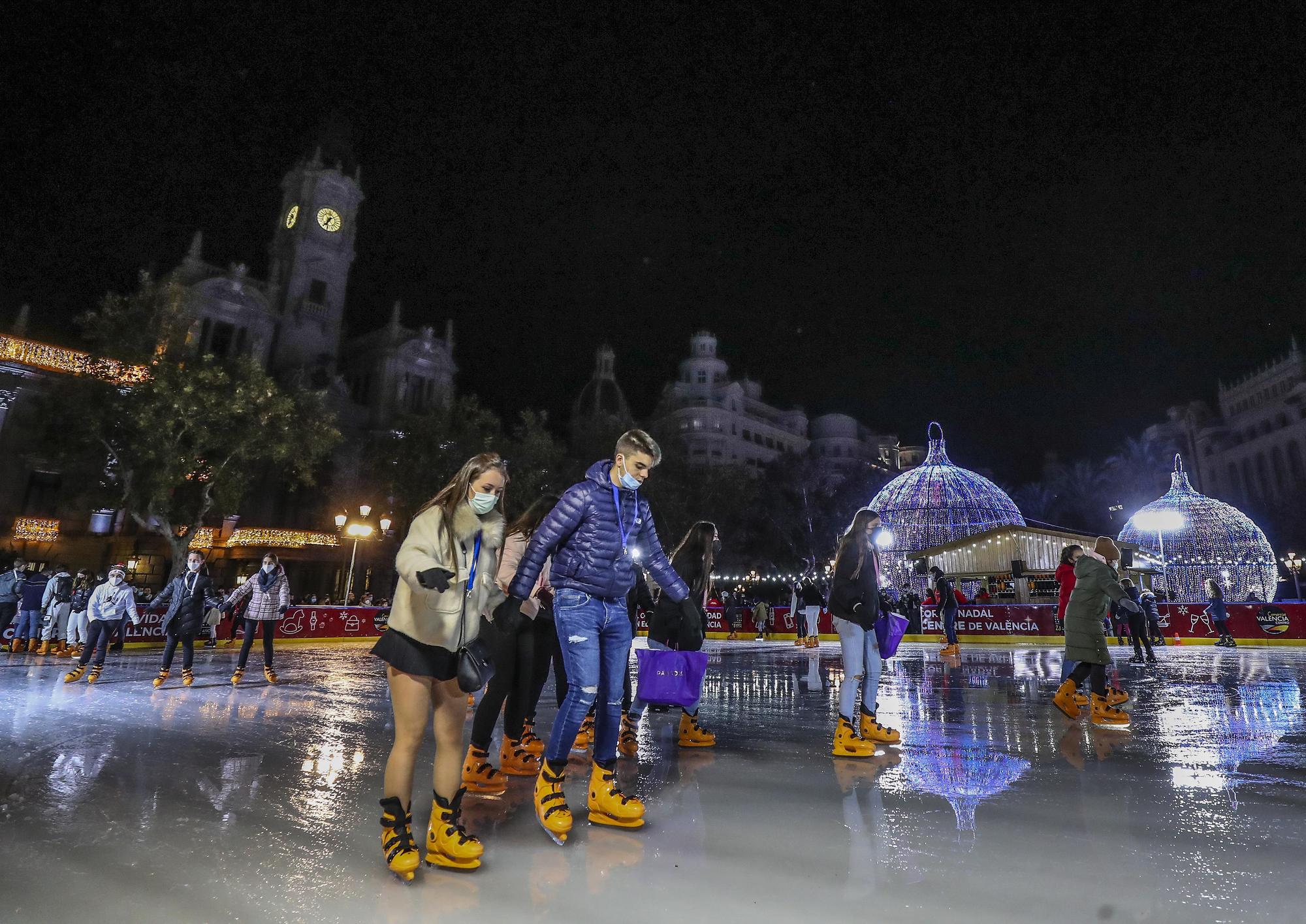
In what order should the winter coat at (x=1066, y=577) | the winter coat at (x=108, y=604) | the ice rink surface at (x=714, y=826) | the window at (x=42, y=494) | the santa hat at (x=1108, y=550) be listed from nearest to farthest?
the ice rink surface at (x=714, y=826)
the santa hat at (x=1108, y=550)
the winter coat at (x=1066, y=577)
the winter coat at (x=108, y=604)
the window at (x=42, y=494)

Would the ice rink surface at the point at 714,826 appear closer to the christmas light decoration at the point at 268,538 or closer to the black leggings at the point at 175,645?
the black leggings at the point at 175,645

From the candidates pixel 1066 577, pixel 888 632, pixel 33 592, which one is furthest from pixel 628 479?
pixel 33 592

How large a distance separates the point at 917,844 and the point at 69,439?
28.9 metres

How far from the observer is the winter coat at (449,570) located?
2.67 m

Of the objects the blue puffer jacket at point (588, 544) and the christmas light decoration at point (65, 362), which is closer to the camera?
the blue puffer jacket at point (588, 544)

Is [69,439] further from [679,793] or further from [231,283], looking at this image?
[679,793]

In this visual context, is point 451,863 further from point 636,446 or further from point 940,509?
point 940,509

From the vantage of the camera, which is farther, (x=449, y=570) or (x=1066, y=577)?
(x=1066, y=577)

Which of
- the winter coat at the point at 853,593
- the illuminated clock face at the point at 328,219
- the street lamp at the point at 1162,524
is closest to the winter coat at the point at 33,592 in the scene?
the winter coat at the point at 853,593

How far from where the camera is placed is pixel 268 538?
107ft

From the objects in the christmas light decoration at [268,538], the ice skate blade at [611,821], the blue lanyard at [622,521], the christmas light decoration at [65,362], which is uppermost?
the christmas light decoration at [65,362]

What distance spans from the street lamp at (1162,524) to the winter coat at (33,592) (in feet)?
100

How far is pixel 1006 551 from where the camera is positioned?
25.4 metres

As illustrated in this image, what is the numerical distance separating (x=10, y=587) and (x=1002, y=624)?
2354 cm
